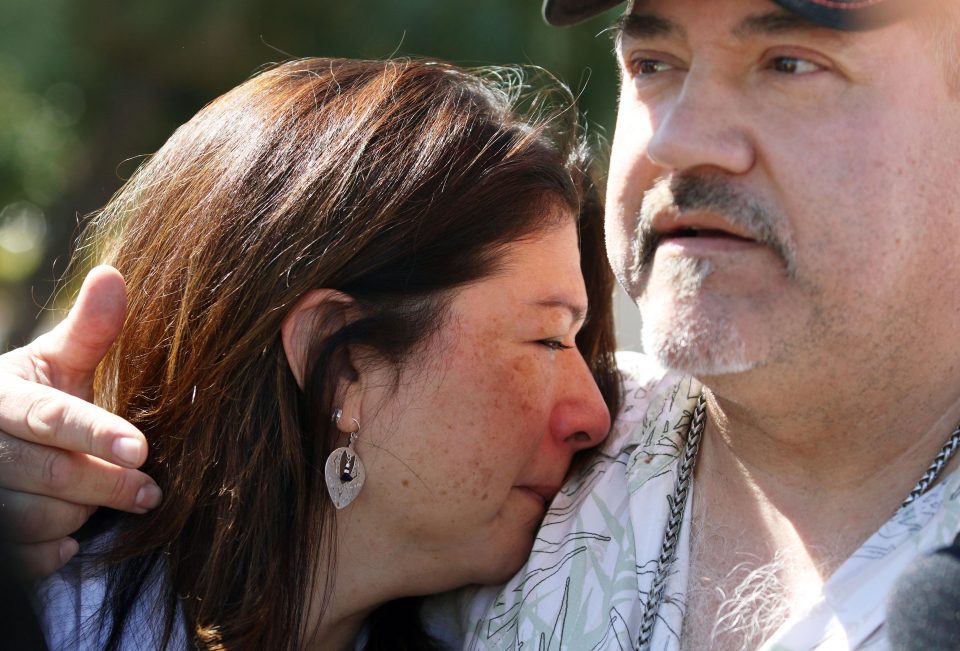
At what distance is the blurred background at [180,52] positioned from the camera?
5488 mm

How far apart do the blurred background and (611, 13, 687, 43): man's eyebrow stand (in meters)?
2.37

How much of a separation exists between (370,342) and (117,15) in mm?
4450

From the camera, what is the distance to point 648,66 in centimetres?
204

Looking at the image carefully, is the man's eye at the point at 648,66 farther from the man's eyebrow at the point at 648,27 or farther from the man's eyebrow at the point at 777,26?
the man's eyebrow at the point at 777,26

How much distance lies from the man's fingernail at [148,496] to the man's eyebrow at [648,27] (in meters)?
1.25

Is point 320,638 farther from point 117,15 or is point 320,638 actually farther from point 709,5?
point 117,15

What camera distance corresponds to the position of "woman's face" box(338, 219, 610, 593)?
2273 mm

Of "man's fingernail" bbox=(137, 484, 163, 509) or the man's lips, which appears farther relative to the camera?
"man's fingernail" bbox=(137, 484, 163, 509)

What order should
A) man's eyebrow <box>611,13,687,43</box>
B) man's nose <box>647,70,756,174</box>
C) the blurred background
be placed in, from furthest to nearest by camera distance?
1. the blurred background
2. man's eyebrow <box>611,13,687,43</box>
3. man's nose <box>647,70,756,174</box>

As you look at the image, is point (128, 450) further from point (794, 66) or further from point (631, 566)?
point (794, 66)

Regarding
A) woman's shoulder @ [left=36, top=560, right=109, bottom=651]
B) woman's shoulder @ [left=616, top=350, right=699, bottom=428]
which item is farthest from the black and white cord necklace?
woman's shoulder @ [left=36, top=560, right=109, bottom=651]

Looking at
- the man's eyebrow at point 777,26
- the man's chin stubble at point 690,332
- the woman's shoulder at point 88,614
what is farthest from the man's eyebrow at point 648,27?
the woman's shoulder at point 88,614

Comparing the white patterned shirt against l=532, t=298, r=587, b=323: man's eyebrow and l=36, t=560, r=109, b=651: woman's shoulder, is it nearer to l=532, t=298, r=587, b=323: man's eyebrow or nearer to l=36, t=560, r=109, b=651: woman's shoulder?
l=532, t=298, r=587, b=323: man's eyebrow

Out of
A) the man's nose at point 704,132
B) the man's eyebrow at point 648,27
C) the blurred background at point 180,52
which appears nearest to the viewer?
the man's nose at point 704,132
